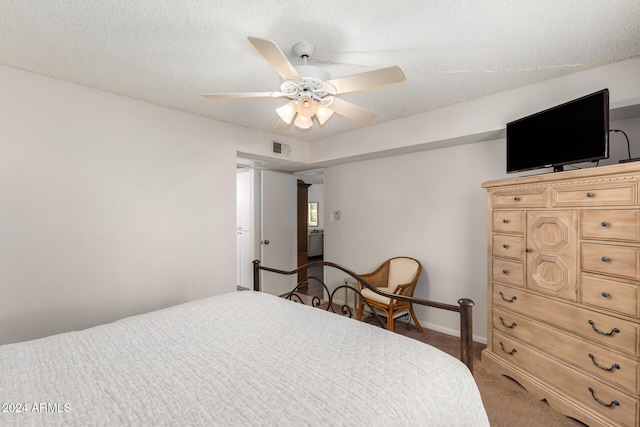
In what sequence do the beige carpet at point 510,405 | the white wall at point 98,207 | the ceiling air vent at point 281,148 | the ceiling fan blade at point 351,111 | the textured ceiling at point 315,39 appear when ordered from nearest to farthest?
1. the textured ceiling at point 315,39
2. the ceiling fan blade at point 351,111
3. the beige carpet at point 510,405
4. the white wall at point 98,207
5. the ceiling air vent at point 281,148

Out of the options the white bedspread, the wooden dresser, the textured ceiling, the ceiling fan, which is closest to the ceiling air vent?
the textured ceiling

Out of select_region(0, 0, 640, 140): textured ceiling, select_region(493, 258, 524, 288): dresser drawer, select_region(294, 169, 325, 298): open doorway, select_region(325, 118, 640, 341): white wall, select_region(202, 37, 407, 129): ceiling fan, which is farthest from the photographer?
select_region(294, 169, 325, 298): open doorway

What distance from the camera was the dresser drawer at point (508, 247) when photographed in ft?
7.46

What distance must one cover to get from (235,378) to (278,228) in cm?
363

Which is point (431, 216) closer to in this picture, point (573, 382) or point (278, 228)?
point (573, 382)

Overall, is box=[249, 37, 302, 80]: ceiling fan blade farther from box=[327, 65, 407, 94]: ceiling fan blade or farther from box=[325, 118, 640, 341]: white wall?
box=[325, 118, 640, 341]: white wall

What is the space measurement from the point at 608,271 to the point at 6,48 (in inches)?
157

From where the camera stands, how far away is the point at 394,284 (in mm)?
3586

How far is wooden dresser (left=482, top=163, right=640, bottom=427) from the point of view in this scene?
5.41ft

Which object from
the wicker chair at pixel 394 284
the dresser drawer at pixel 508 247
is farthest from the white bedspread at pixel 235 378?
the wicker chair at pixel 394 284

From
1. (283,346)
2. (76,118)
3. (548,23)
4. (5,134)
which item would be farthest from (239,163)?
(548,23)

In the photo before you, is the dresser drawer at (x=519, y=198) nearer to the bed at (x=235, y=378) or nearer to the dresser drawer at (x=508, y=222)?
the dresser drawer at (x=508, y=222)

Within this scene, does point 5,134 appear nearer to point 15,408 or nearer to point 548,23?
point 15,408

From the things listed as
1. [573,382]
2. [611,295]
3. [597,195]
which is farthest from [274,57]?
[573,382]
